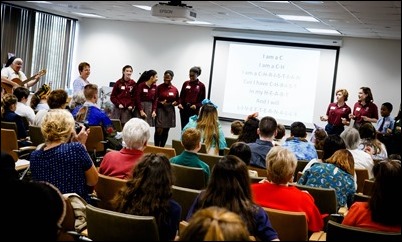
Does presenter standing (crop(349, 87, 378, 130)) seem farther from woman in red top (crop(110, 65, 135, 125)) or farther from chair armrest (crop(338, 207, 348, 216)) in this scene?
chair armrest (crop(338, 207, 348, 216))

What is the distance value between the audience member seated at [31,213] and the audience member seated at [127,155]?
1941 millimetres

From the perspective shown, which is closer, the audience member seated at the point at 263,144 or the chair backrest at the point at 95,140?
the audience member seated at the point at 263,144

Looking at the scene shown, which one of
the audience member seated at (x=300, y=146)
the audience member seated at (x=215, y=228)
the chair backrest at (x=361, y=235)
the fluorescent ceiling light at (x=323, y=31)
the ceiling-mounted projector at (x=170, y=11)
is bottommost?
the chair backrest at (x=361, y=235)

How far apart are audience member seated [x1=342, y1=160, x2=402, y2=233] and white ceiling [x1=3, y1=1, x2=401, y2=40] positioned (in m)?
3.11

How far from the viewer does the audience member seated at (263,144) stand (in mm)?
5328

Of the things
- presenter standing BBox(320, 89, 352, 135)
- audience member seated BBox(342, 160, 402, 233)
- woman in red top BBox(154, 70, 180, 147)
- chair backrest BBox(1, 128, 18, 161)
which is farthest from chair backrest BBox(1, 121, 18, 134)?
presenter standing BBox(320, 89, 352, 135)

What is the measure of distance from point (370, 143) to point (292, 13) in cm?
Result: 260

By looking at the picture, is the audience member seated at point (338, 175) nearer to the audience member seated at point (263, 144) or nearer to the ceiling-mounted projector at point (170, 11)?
the audience member seated at point (263, 144)

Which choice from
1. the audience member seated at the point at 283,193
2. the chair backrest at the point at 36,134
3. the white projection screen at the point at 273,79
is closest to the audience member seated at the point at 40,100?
the chair backrest at the point at 36,134

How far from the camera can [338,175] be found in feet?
14.7

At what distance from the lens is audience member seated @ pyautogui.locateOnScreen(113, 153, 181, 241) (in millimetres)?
2979

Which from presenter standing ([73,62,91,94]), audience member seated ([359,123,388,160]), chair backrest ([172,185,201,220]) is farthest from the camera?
presenter standing ([73,62,91,94])

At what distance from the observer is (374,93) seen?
36.7 feet

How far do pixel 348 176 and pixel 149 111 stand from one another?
6.24 metres
